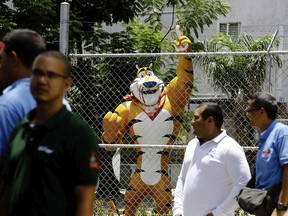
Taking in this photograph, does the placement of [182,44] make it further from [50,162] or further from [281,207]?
[50,162]

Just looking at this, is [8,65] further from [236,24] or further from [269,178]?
[236,24]

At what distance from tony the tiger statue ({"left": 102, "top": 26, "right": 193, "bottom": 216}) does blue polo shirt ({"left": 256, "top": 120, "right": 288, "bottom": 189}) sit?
2997 mm

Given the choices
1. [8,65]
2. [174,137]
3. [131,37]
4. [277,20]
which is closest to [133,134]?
[174,137]

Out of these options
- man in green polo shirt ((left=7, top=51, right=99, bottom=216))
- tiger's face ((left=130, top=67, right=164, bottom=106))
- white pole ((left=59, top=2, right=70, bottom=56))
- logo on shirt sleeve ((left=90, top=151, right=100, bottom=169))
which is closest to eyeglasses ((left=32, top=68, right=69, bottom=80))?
man in green polo shirt ((left=7, top=51, right=99, bottom=216))

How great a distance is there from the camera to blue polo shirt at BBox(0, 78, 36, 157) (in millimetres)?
2705

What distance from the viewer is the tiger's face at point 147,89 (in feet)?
23.9

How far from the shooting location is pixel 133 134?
7258mm

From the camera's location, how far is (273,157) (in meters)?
4.10

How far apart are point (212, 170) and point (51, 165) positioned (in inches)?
84.6

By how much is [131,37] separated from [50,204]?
10.1 metres

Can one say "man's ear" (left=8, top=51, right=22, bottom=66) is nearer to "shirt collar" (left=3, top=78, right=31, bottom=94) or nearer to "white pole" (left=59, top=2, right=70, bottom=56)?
"shirt collar" (left=3, top=78, right=31, bottom=94)

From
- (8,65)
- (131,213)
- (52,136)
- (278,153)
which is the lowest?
(131,213)

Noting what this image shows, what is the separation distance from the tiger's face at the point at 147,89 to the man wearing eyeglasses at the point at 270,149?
3.00 metres

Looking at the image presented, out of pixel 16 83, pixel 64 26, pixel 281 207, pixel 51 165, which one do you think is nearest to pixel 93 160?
pixel 51 165
